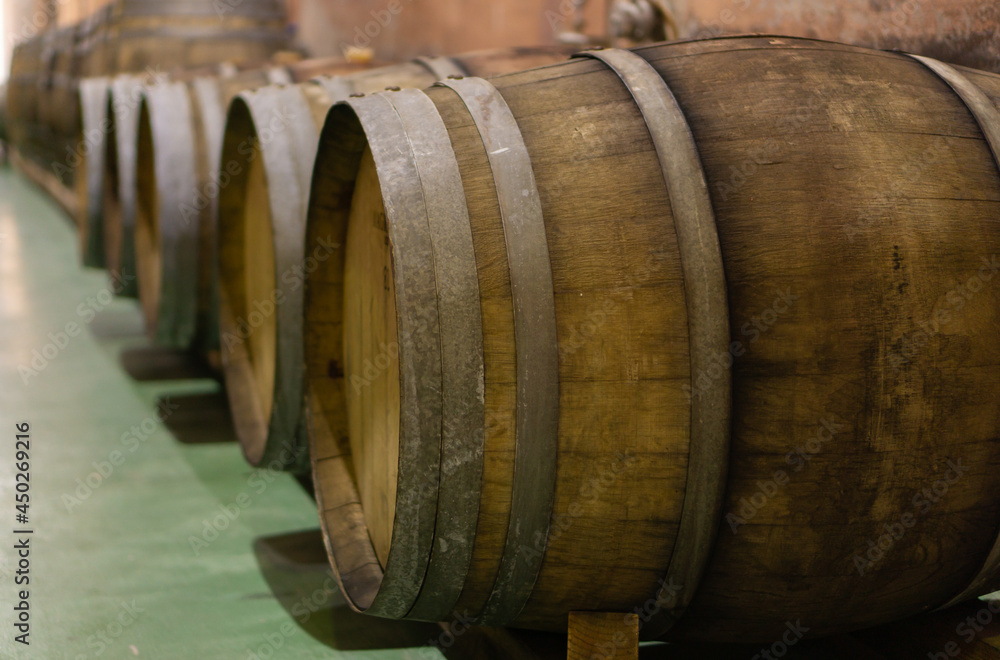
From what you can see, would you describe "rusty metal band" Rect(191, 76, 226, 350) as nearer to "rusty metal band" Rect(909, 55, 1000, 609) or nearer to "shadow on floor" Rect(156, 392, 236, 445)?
"shadow on floor" Rect(156, 392, 236, 445)

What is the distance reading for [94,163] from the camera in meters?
4.82

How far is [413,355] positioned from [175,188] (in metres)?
2.31

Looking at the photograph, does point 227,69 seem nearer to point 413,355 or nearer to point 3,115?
point 413,355

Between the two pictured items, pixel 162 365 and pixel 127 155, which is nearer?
pixel 127 155

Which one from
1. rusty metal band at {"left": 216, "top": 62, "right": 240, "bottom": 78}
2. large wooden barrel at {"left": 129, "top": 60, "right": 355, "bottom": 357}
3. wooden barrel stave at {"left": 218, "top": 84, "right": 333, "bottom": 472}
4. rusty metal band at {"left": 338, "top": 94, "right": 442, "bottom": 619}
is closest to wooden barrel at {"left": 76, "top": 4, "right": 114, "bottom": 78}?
rusty metal band at {"left": 216, "top": 62, "right": 240, "bottom": 78}

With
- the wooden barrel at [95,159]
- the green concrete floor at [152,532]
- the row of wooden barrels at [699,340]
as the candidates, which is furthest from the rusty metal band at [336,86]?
the wooden barrel at [95,159]

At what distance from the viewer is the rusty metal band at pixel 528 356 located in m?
1.56

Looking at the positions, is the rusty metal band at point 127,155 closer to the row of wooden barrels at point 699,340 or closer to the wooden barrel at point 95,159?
the wooden barrel at point 95,159

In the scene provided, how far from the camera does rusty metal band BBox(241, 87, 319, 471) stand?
259 centimetres

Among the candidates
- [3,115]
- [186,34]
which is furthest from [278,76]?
[3,115]

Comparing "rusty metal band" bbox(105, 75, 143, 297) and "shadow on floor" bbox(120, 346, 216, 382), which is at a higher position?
"rusty metal band" bbox(105, 75, 143, 297)

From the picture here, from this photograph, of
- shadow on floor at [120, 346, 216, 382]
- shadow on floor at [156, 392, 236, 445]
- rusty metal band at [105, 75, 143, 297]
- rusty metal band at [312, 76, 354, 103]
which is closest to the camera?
rusty metal band at [312, 76, 354, 103]

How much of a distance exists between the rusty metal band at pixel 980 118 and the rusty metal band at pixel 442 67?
154cm

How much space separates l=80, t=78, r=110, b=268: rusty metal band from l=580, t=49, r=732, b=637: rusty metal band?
383 centimetres
